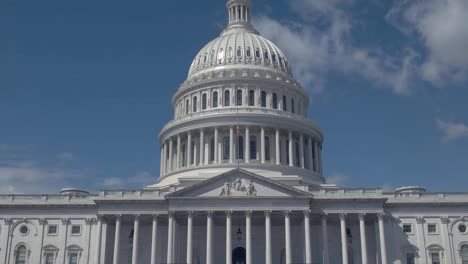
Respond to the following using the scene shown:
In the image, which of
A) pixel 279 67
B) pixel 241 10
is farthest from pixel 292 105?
pixel 241 10

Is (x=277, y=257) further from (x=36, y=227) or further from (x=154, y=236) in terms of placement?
(x=36, y=227)

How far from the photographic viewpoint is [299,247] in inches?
2803

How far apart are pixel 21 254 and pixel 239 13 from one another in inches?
2315

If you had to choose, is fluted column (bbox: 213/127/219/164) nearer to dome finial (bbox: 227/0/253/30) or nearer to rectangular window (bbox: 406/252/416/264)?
dome finial (bbox: 227/0/253/30)

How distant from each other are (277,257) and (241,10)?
52.6 m

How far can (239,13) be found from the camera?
105875mm

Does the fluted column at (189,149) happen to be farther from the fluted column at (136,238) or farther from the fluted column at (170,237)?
the fluted column at (170,237)

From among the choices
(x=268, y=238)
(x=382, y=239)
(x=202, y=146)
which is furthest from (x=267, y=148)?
(x=382, y=239)

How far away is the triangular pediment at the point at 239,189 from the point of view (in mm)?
67688

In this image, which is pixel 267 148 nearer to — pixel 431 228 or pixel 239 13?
pixel 431 228

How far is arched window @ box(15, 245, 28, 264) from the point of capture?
72438 mm

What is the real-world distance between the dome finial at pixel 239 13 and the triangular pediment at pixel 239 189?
4414 centimetres

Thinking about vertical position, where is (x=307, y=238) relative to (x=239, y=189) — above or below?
below

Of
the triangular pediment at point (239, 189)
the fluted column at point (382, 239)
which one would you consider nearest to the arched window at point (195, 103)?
the triangular pediment at point (239, 189)
